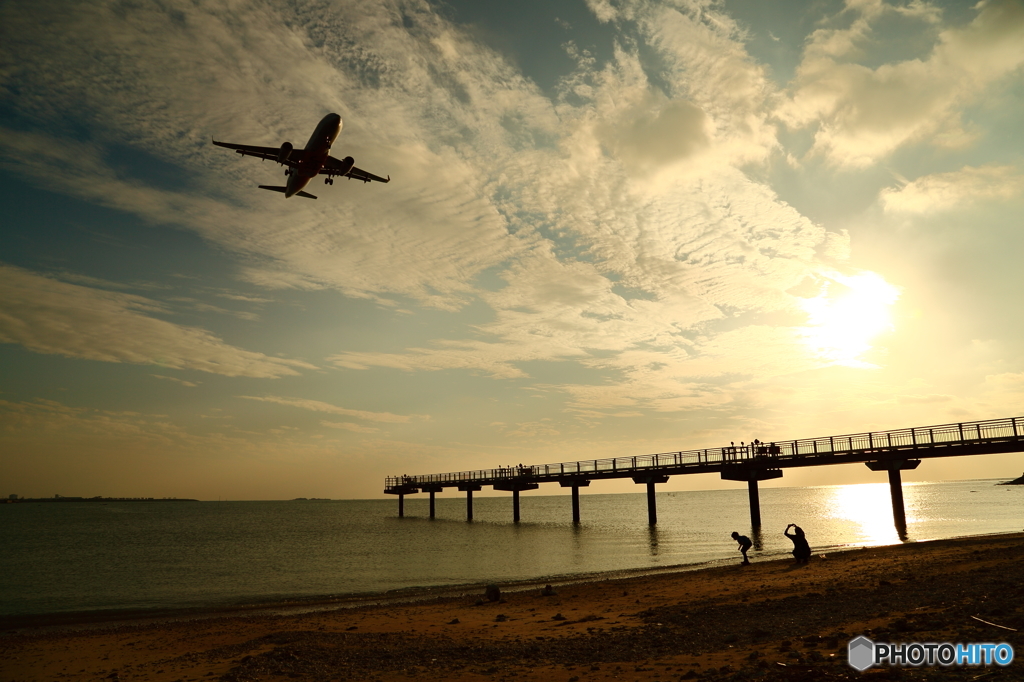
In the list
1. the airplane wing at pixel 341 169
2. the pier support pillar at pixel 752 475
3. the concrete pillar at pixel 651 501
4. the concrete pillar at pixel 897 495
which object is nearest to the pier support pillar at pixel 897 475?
the concrete pillar at pixel 897 495

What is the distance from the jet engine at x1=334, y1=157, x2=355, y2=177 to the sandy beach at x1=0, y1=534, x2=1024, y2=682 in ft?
67.8

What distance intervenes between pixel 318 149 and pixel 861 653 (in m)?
26.3

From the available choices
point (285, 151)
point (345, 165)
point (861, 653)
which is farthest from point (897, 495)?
point (285, 151)

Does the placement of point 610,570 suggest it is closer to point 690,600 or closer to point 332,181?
point 690,600

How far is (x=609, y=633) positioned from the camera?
1160 cm

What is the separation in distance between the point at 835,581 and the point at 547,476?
143ft

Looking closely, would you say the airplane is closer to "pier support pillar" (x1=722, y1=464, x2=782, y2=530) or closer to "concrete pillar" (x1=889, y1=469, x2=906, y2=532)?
"pier support pillar" (x1=722, y1=464, x2=782, y2=530)

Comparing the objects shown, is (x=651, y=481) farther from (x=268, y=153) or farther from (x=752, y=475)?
(x=268, y=153)

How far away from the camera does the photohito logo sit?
6707mm

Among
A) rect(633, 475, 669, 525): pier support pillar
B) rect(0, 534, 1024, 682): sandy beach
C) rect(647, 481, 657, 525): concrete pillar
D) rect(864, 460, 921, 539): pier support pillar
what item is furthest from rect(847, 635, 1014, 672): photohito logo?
rect(647, 481, 657, 525): concrete pillar

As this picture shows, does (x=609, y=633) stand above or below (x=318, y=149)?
below

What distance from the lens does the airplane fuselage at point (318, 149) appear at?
2538cm

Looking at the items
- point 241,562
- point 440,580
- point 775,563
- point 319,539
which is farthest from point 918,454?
point 319,539

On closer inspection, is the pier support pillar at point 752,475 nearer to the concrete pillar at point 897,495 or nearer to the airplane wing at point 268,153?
the concrete pillar at point 897,495
